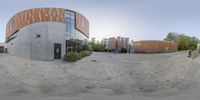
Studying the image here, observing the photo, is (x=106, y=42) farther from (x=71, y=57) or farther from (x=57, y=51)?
(x=71, y=57)

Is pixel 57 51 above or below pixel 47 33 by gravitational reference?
below

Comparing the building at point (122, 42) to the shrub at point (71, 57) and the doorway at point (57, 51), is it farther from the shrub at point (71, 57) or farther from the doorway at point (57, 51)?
the shrub at point (71, 57)

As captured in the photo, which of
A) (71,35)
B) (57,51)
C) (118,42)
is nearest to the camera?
(57,51)

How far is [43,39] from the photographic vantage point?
39.5m

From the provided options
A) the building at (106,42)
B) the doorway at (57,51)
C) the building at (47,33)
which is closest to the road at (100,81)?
the doorway at (57,51)

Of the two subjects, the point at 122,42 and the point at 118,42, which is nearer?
the point at 118,42

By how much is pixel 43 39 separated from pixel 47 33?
1.01 metres

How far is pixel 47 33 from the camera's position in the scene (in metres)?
39.8

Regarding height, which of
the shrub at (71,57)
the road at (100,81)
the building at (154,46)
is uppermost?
the building at (154,46)

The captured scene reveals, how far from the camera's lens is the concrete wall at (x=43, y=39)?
39.6m

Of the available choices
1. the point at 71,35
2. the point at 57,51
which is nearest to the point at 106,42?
the point at 71,35

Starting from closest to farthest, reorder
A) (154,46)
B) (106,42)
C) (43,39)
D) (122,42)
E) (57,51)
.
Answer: (43,39)
(57,51)
(154,46)
(106,42)
(122,42)

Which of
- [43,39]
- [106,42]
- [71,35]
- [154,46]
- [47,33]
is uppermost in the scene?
[47,33]

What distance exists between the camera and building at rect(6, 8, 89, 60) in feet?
130
